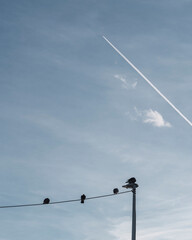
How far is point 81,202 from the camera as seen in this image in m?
17.5

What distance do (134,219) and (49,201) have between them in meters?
6.78

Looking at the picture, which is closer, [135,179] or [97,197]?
[135,179]

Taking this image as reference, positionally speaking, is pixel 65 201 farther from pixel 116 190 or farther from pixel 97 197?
pixel 116 190

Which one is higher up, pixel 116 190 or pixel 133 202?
pixel 116 190

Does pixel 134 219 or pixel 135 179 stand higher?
pixel 135 179

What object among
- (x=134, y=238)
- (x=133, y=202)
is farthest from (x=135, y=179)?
(x=134, y=238)

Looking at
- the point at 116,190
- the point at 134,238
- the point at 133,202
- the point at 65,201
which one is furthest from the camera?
the point at 65,201

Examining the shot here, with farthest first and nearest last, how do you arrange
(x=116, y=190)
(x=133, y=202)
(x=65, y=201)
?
(x=65, y=201) < (x=116, y=190) < (x=133, y=202)

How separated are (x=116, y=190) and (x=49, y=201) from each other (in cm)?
480

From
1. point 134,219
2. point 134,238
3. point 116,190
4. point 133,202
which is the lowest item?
point 134,238

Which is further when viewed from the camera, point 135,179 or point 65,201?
point 65,201

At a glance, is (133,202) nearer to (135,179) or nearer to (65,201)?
(135,179)

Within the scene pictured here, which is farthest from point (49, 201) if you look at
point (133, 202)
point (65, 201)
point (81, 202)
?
point (133, 202)

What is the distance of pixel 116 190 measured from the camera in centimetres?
1738
